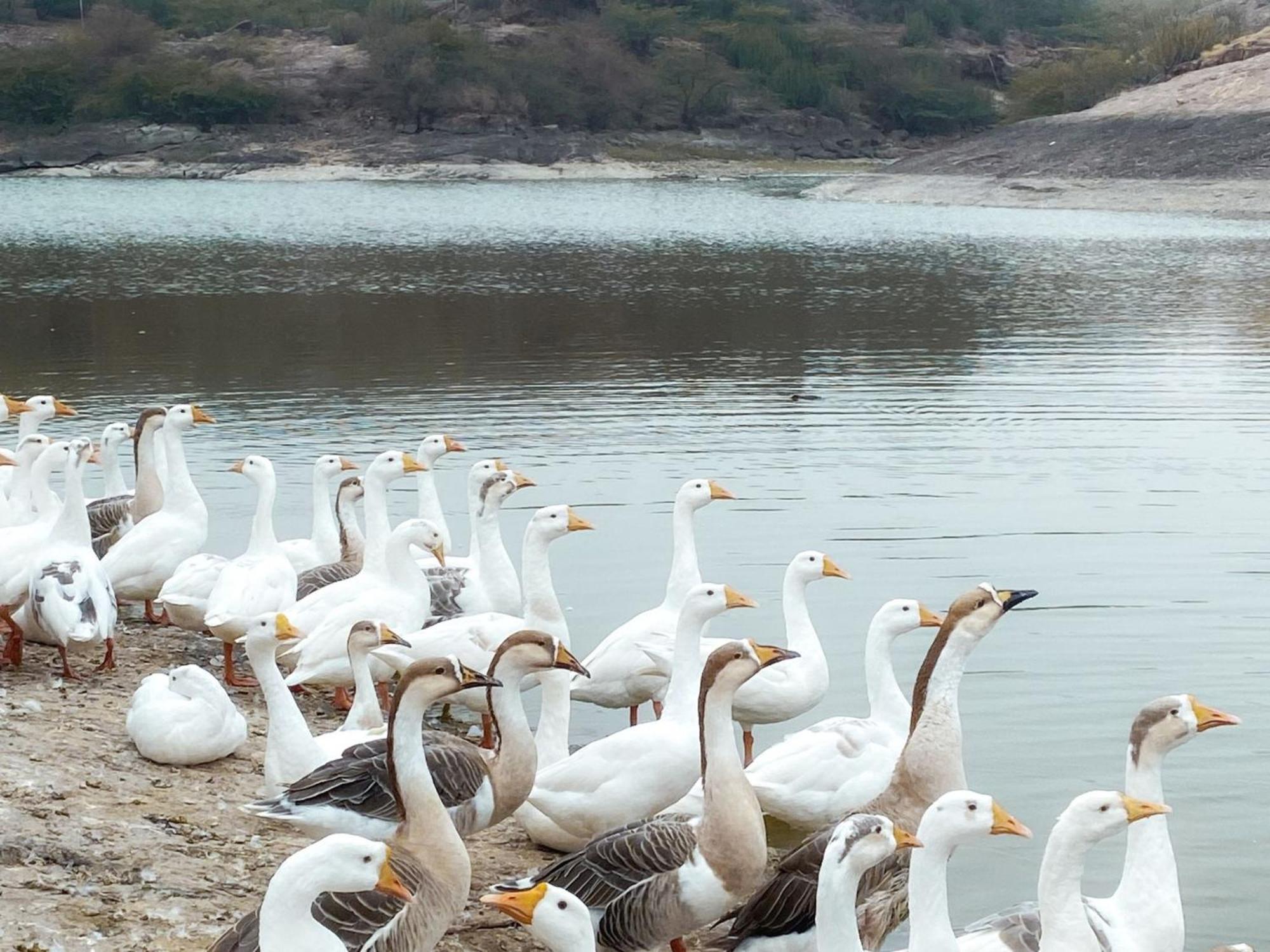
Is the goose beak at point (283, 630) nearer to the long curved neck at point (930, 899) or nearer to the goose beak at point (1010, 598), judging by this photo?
the goose beak at point (1010, 598)

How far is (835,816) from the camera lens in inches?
306

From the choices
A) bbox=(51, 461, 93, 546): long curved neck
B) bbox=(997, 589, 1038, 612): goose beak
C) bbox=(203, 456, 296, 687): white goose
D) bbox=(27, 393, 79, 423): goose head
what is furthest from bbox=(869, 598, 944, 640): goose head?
bbox=(27, 393, 79, 423): goose head

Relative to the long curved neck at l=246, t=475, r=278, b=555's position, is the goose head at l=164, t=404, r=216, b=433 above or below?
above

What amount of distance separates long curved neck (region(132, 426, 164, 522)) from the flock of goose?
1.17m

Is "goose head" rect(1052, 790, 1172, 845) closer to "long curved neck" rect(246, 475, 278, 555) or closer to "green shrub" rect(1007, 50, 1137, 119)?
"long curved neck" rect(246, 475, 278, 555)

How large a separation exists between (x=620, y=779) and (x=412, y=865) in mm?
1530

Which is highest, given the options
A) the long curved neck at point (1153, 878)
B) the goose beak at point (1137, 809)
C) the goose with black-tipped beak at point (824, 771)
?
A: the goose beak at point (1137, 809)

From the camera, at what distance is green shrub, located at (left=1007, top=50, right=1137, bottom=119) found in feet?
286

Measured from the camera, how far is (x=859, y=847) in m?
5.53

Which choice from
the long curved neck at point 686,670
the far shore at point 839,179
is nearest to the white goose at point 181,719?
the long curved neck at point 686,670

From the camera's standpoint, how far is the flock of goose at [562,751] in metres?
5.67

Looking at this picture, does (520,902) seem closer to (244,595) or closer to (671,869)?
(671,869)

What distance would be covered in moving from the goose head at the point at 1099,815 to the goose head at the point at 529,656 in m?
2.40

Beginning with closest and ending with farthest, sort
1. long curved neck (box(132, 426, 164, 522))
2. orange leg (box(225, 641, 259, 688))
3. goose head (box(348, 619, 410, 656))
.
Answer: goose head (box(348, 619, 410, 656)) → orange leg (box(225, 641, 259, 688)) → long curved neck (box(132, 426, 164, 522))
